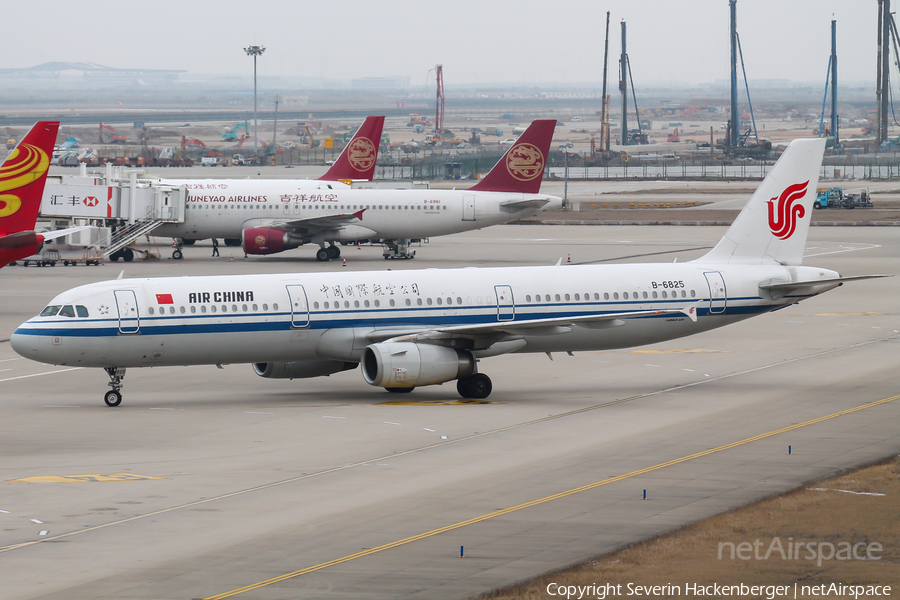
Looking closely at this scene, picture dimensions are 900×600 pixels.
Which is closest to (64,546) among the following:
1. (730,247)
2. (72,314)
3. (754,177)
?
(72,314)

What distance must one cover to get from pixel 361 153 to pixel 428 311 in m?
60.4

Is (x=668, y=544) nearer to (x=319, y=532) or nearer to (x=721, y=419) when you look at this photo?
(x=319, y=532)

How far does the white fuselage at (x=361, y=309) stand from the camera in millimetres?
35812

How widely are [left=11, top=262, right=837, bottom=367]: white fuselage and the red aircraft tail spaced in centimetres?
1385

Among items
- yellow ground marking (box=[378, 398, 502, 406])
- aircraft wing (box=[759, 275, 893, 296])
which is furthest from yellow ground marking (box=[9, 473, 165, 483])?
aircraft wing (box=[759, 275, 893, 296])

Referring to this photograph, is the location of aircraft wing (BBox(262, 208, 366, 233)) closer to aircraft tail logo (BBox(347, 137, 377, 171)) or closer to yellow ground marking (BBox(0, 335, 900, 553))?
aircraft tail logo (BBox(347, 137, 377, 171))

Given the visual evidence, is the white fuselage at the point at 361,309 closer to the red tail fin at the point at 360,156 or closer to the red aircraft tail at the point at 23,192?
the red aircraft tail at the point at 23,192

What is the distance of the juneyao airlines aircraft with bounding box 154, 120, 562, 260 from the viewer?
81.8 m

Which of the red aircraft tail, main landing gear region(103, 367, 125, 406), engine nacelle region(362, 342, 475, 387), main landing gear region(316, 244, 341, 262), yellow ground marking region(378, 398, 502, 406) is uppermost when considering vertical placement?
the red aircraft tail

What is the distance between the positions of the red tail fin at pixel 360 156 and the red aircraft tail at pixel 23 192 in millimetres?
47679

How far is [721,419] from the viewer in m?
34.2

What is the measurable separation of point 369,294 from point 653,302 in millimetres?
9750

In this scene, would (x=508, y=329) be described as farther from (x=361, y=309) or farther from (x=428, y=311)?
(x=361, y=309)

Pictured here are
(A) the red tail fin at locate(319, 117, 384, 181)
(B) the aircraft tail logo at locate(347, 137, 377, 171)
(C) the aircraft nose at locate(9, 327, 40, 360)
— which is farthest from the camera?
(B) the aircraft tail logo at locate(347, 137, 377, 171)
